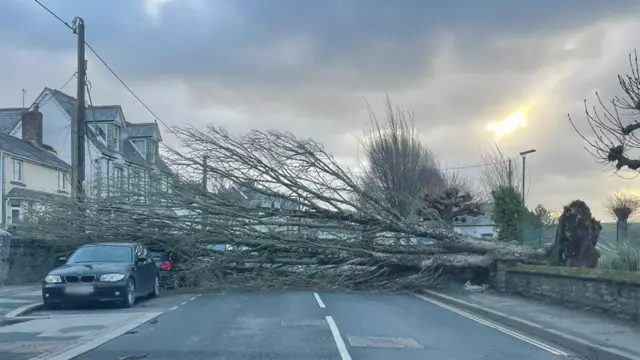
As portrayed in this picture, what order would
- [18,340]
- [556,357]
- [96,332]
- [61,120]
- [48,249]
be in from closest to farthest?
[556,357] < [18,340] < [96,332] < [48,249] < [61,120]

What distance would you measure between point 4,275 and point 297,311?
11240 mm

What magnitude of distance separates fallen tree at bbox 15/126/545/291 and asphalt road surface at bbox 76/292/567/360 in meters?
3.77

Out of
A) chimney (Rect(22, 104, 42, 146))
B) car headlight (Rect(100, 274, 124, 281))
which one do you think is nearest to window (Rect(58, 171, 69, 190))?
chimney (Rect(22, 104, 42, 146))

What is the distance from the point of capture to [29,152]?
3978 cm

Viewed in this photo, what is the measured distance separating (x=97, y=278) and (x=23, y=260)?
9207 mm

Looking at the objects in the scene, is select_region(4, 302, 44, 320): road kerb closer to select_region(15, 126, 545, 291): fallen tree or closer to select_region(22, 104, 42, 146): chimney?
select_region(15, 126, 545, 291): fallen tree

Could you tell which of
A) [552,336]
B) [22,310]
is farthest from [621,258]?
[22,310]

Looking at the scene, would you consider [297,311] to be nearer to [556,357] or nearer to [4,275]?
[556,357]

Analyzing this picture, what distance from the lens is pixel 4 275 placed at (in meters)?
23.3

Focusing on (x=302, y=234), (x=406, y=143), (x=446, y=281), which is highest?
(x=406, y=143)

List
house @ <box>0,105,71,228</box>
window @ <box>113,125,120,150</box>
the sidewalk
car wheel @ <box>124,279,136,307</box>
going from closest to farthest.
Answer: the sidewalk
car wheel @ <box>124,279,136,307</box>
house @ <box>0,105,71,228</box>
window @ <box>113,125,120,150</box>

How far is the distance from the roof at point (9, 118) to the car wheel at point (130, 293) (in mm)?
29509

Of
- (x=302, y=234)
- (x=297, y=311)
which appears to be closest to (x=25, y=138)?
(x=302, y=234)

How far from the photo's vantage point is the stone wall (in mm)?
23250
